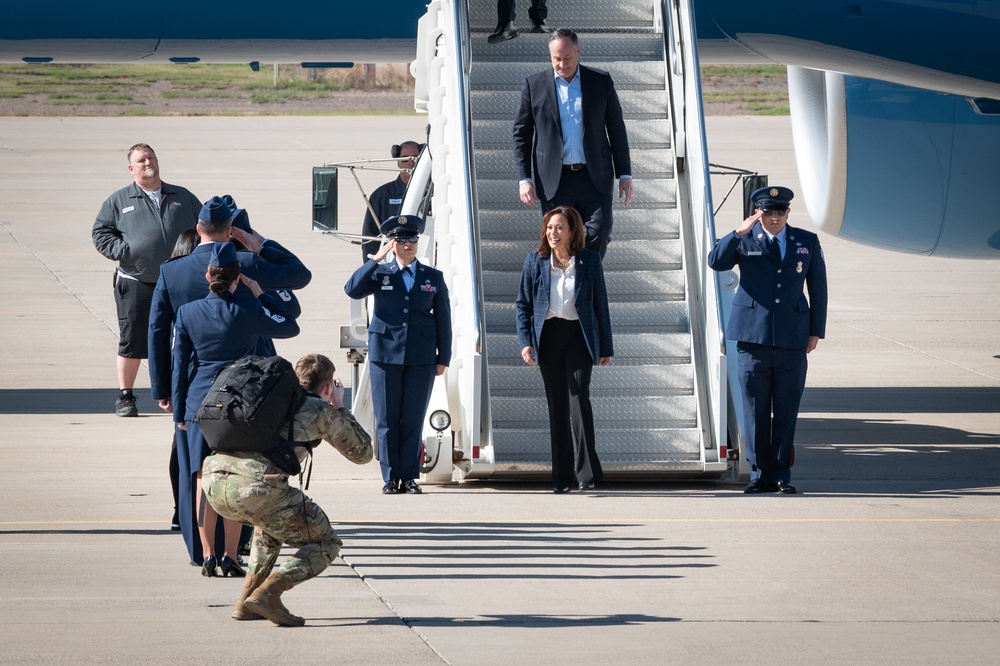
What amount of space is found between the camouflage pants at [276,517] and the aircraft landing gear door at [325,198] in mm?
4734

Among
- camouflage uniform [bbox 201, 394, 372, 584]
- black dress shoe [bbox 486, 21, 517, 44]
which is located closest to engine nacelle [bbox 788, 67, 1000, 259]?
black dress shoe [bbox 486, 21, 517, 44]

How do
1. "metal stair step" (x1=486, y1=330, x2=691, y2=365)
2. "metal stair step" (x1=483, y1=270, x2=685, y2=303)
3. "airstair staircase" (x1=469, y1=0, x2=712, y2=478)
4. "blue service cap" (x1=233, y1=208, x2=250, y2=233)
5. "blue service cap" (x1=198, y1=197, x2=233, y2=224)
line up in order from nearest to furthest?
1. "blue service cap" (x1=198, y1=197, x2=233, y2=224)
2. "blue service cap" (x1=233, y1=208, x2=250, y2=233)
3. "airstair staircase" (x1=469, y1=0, x2=712, y2=478)
4. "metal stair step" (x1=486, y1=330, x2=691, y2=365)
5. "metal stair step" (x1=483, y1=270, x2=685, y2=303)

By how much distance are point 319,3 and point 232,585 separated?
21.9ft

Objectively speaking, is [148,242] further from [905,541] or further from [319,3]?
[905,541]

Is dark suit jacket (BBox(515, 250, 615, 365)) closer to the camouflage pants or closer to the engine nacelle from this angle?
the camouflage pants

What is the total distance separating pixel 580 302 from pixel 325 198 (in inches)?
99.3

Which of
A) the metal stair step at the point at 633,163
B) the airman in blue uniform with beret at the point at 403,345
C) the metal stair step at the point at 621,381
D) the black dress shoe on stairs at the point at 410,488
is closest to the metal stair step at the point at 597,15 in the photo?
the metal stair step at the point at 633,163

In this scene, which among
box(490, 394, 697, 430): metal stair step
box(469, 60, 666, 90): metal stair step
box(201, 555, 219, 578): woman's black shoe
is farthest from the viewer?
box(469, 60, 666, 90): metal stair step

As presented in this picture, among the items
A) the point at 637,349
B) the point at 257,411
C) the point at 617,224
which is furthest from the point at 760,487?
the point at 257,411

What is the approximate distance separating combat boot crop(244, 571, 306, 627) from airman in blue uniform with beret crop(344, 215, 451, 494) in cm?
292

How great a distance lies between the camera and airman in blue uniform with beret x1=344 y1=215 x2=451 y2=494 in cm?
915

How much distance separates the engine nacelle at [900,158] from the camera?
13.1 metres

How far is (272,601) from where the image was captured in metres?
6.20

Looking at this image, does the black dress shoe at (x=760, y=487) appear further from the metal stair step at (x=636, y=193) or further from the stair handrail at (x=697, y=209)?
the metal stair step at (x=636, y=193)
